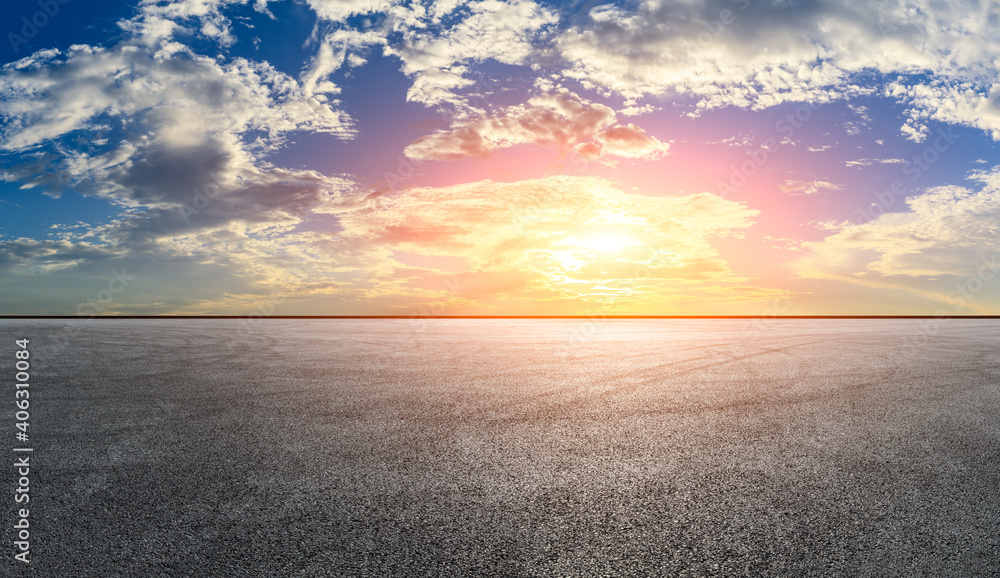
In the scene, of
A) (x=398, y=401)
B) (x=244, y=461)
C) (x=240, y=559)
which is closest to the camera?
(x=240, y=559)

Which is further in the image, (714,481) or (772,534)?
(714,481)

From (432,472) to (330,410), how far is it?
334 centimetres

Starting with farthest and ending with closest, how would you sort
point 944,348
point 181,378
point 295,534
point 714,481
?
point 944,348 < point 181,378 < point 714,481 < point 295,534

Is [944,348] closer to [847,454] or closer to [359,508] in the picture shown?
[847,454]

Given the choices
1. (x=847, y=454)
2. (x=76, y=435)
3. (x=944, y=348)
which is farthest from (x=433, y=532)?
(x=944, y=348)

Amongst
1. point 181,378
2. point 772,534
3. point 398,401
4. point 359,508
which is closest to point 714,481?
point 772,534

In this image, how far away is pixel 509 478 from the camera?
4742 millimetres

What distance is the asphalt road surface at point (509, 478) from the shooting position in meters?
3.33

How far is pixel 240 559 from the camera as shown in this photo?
10.8 feet

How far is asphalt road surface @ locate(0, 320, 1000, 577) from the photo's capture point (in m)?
3.33

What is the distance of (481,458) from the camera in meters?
5.35

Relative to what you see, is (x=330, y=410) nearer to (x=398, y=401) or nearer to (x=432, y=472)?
(x=398, y=401)

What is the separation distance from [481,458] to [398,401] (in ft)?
10.8

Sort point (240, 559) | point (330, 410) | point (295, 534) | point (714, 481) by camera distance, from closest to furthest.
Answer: point (240, 559) → point (295, 534) → point (714, 481) → point (330, 410)
